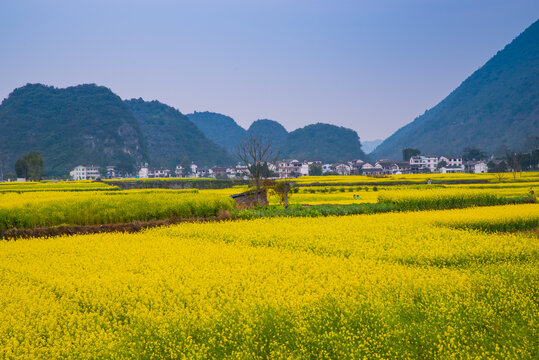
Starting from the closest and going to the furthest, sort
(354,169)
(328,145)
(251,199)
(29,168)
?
(251,199) < (29,168) < (354,169) < (328,145)

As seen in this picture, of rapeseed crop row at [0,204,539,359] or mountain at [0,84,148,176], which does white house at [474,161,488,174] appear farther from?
rapeseed crop row at [0,204,539,359]

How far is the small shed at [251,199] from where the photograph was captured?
1047 inches

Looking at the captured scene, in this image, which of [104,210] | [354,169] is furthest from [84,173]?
[104,210]

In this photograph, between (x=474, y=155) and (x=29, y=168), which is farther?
(x=474, y=155)

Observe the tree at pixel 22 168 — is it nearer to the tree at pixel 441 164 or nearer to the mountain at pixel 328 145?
the tree at pixel 441 164

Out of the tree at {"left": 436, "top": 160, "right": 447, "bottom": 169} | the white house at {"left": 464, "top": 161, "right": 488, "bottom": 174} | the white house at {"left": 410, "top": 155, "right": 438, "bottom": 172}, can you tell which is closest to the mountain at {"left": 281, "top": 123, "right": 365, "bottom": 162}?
the white house at {"left": 410, "top": 155, "right": 438, "bottom": 172}

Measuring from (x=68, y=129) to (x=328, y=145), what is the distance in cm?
10705

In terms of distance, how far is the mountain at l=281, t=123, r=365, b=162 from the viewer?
18512 cm

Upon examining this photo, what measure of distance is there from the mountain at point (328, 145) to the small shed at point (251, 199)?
502ft

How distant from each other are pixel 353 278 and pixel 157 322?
12.5ft

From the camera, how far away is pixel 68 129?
139375mm

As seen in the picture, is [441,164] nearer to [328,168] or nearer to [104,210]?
[328,168]

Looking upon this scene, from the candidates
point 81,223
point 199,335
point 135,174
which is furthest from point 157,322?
point 135,174

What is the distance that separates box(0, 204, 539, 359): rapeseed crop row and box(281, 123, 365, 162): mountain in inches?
6729
